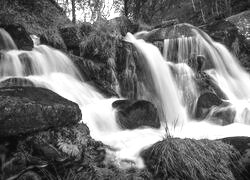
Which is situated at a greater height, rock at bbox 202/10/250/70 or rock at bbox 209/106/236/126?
rock at bbox 202/10/250/70

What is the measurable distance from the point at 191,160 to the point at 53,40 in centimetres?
656

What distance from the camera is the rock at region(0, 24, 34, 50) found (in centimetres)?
864

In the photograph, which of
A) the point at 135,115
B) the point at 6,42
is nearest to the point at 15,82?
the point at 6,42

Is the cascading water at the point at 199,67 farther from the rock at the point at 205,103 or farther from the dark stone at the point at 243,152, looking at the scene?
the dark stone at the point at 243,152

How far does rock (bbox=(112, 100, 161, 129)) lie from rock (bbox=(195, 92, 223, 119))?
1.85m

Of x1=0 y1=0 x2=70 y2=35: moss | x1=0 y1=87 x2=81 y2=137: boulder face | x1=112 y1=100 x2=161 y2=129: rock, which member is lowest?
x1=112 y1=100 x2=161 y2=129: rock

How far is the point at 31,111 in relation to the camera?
404cm

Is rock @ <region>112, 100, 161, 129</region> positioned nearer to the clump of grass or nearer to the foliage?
the clump of grass

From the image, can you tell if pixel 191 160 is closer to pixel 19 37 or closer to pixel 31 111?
pixel 31 111

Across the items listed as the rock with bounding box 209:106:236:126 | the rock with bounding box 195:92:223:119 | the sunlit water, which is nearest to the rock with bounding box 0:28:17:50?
the sunlit water

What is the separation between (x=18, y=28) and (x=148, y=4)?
43.0 ft

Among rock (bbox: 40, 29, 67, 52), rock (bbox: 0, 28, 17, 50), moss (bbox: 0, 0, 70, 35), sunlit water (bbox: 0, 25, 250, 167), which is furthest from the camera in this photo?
moss (bbox: 0, 0, 70, 35)

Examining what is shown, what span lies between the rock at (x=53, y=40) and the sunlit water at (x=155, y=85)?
0.43 m

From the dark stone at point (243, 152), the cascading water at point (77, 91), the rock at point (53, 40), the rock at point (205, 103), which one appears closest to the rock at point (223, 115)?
the rock at point (205, 103)
